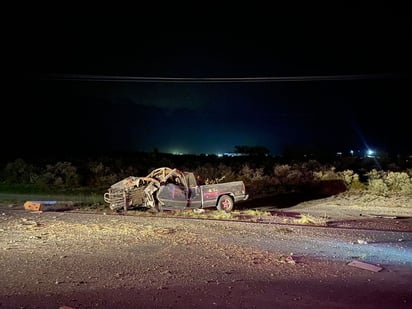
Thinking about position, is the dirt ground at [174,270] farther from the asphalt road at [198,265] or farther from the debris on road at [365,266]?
the debris on road at [365,266]

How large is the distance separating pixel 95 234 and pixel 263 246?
4465 mm

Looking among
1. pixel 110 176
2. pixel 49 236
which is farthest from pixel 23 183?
pixel 49 236

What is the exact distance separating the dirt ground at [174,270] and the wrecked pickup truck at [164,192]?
192cm

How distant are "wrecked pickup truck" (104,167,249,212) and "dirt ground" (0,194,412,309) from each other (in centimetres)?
192

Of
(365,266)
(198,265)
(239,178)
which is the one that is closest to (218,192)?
(198,265)

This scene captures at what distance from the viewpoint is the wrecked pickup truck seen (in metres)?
18.3

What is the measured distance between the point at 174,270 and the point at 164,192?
8.11 metres

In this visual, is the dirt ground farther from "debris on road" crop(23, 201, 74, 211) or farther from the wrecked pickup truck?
"debris on road" crop(23, 201, 74, 211)

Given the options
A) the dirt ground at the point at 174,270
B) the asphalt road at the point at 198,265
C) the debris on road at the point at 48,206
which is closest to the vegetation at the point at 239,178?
the debris on road at the point at 48,206

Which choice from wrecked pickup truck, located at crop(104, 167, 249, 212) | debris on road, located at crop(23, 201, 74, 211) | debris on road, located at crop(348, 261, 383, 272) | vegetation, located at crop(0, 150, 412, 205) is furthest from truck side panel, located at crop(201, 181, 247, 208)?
debris on road, located at crop(348, 261, 383, 272)

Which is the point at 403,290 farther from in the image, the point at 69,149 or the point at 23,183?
the point at 69,149

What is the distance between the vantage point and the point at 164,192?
59.6 feet

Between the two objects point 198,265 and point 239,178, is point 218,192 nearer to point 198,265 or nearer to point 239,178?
point 198,265

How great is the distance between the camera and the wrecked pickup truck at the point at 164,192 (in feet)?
59.9
